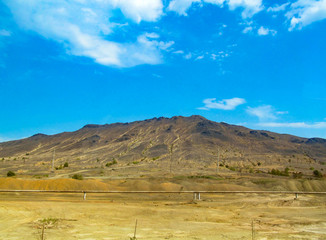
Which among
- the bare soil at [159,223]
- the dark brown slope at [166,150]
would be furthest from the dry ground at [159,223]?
the dark brown slope at [166,150]

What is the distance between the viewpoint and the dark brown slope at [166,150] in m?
86.1

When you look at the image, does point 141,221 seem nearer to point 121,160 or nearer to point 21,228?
point 21,228

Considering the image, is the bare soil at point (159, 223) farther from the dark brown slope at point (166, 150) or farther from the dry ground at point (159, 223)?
the dark brown slope at point (166, 150)

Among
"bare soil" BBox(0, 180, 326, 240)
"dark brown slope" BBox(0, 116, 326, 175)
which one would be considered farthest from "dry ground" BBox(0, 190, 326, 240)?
"dark brown slope" BBox(0, 116, 326, 175)

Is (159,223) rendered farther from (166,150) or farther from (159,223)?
(166,150)

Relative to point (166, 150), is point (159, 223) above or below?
below

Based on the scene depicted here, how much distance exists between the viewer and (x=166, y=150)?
105 m

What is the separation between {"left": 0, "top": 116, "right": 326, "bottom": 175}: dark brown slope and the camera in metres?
86.1

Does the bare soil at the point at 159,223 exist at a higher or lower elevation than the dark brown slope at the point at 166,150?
lower

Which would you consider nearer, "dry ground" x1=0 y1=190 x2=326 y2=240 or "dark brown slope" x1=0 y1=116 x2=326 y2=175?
"dry ground" x1=0 y1=190 x2=326 y2=240

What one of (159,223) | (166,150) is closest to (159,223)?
(159,223)

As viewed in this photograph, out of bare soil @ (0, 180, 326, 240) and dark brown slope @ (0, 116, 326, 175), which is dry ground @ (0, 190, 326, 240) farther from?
dark brown slope @ (0, 116, 326, 175)

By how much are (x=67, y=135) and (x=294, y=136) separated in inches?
5277

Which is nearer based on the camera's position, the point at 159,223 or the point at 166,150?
the point at 159,223
